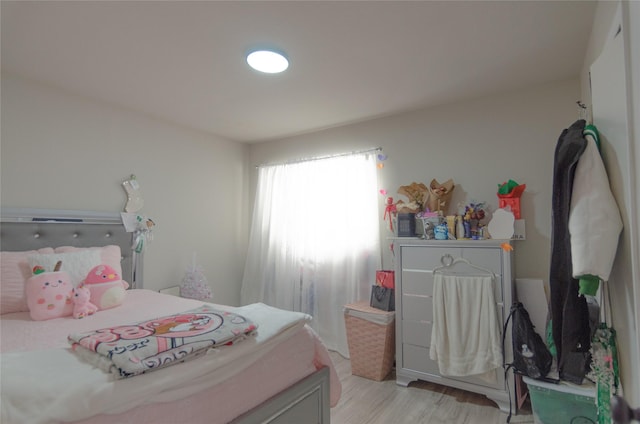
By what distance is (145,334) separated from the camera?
4.10 ft

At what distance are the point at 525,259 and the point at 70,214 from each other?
12.0 feet

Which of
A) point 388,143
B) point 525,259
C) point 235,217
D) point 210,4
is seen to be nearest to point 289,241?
point 235,217

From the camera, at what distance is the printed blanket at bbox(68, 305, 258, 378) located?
1070 millimetres

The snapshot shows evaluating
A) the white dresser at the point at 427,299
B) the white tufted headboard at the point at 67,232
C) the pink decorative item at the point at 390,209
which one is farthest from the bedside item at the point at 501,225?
the white tufted headboard at the point at 67,232

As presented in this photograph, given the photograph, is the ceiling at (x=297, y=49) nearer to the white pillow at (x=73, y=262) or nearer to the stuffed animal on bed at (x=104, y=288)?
the white pillow at (x=73, y=262)

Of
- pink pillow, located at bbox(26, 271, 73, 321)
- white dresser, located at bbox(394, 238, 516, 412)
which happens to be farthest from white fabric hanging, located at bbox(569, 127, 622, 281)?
pink pillow, located at bbox(26, 271, 73, 321)

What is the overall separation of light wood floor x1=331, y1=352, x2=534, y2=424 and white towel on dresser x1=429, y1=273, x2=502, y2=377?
0.73ft

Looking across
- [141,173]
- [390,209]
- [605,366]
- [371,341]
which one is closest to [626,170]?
[605,366]

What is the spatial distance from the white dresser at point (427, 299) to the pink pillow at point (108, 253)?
2321mm

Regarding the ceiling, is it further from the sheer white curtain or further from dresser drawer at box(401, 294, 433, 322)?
dresser drawer at box(401, 294, 433, 322)

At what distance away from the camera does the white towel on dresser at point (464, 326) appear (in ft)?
7.36

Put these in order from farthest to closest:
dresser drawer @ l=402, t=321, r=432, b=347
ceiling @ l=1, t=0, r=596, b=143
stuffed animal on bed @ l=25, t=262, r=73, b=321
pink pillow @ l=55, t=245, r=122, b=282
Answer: dresser drawer @ l=402, t=321, r=432, b=347, pink pillow @ l=55, t=245, r=122, b=282, stuffed animal on bed @ l=25, t=262, r=73, b=321, ceiling @ l=1, t=0, r=596, b=143

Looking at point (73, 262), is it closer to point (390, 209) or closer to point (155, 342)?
point (155, 342)

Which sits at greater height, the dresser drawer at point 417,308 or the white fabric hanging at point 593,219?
the white fabric hanging at point 593,219
